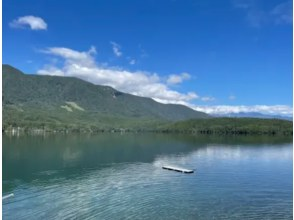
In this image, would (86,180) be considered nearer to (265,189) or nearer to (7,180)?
(7,180)

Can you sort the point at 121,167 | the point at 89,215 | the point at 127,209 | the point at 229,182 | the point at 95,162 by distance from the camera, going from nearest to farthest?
the point at 89,215
the point at 127,209
the point at 229,182
the point at 121,167
the point at 95,162

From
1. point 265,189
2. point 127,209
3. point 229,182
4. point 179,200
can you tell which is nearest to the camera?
point 127,209

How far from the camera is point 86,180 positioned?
2857 inches

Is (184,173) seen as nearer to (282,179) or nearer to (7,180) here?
(282,179)

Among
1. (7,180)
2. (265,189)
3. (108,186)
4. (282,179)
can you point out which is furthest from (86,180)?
(282,179)

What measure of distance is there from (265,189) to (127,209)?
27.9 meters

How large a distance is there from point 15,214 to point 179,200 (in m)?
23.1

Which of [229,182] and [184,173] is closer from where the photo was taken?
[229,182]

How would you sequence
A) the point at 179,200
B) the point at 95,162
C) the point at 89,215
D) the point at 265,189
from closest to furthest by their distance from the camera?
the point at 89,215, the point at 179,200, the point at 265,189, the point at 95,162

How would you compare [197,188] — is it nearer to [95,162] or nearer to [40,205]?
[40,205]

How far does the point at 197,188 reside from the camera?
63406 millimetres

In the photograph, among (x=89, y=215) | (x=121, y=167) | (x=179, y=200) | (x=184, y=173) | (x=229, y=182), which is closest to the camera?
(x=89, y=215)

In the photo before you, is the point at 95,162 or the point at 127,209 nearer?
the point at 127,209

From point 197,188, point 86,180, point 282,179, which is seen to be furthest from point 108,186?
point 282,179
